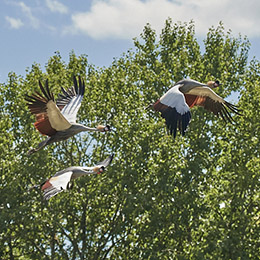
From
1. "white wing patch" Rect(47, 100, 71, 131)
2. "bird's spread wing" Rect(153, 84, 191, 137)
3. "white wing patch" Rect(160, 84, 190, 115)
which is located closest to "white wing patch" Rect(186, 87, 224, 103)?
"white wing patch" Rect(160, 84, 190, 115)

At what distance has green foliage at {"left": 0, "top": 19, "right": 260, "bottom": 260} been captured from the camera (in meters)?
22.9

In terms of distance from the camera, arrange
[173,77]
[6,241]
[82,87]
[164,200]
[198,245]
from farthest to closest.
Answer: [173,77], [6,241], [164,200], [198,245], [82,87]

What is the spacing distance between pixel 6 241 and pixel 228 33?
1274cm

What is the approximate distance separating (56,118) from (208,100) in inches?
145

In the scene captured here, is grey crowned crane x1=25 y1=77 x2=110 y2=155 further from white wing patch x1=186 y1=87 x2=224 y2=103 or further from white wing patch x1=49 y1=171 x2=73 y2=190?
white wing patch x1=186 y1=87 x2=224 y2=103

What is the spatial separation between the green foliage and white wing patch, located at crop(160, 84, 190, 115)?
31.8 feet

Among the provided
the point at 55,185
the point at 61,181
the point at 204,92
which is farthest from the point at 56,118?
the point at 204,92

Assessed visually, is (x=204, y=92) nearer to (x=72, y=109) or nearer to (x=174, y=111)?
(x=174, y=111)

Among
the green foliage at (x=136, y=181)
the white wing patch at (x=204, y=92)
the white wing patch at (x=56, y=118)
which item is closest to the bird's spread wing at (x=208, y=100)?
the white wing patch at (x=204, y=92)

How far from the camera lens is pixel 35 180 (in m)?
24.6

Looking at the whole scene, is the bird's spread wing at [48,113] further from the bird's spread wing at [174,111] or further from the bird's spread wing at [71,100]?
the bird's spread wing at [174,111]

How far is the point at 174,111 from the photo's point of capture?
12.2 m

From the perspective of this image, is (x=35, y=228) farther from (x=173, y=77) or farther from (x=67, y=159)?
(x=173, y=77)

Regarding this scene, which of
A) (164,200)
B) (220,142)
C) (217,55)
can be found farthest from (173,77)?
(164,200)
